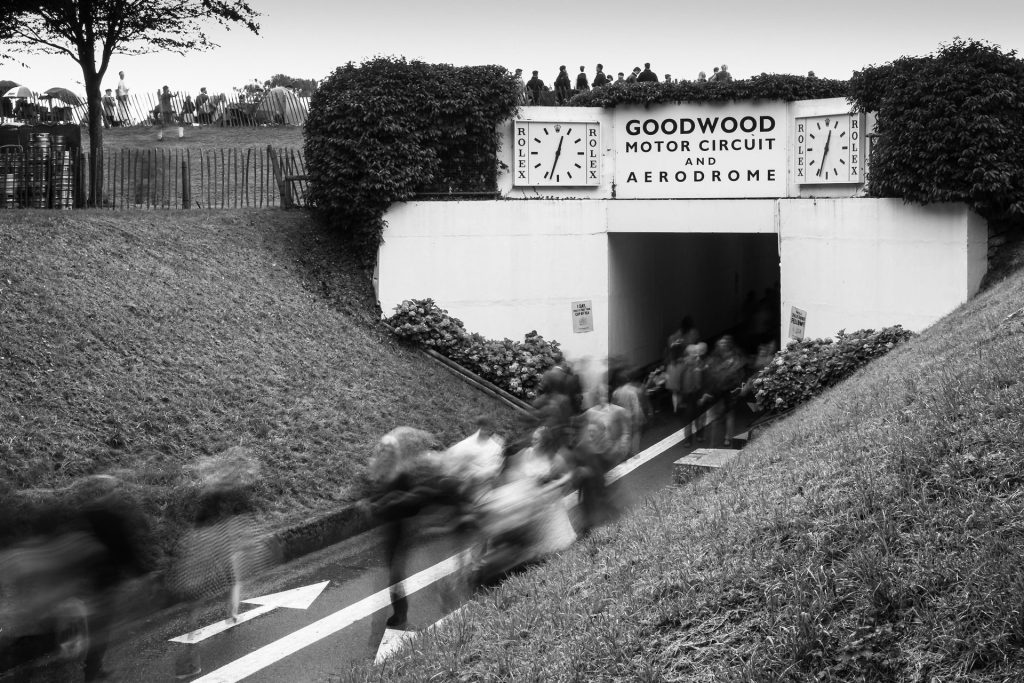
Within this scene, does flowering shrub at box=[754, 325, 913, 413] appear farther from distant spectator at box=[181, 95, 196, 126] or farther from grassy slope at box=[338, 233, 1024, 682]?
distant spectator at box=[181, 95, 196, 126]

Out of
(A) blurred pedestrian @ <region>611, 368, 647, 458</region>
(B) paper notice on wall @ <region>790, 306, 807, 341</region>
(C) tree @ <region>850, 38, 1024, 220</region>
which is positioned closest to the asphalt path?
(A) blurred pedestrian @ <region>611, 368, 647, 458</region>

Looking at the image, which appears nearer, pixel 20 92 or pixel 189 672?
pixel 189 672

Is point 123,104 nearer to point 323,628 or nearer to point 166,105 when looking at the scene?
point 166,105

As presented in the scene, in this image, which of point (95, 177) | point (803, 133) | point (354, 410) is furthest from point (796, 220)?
point (95, 177)

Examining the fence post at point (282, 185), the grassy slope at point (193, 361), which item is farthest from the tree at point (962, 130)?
the fence post at point (282, 185)

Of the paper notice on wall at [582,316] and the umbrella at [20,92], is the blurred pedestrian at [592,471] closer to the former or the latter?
the paper notice on wall at [582,316]

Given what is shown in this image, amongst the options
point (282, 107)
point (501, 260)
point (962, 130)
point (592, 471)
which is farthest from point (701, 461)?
point (282, 107)

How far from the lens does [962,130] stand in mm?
16297

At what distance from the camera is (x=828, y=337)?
58.4ft

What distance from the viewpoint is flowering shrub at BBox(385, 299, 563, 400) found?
59.7 ft

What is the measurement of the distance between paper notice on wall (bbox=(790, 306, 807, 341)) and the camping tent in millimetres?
23950

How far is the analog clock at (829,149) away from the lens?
18453mm

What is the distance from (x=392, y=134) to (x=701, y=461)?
8720mm

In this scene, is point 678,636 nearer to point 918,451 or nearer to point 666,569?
point 666,569
